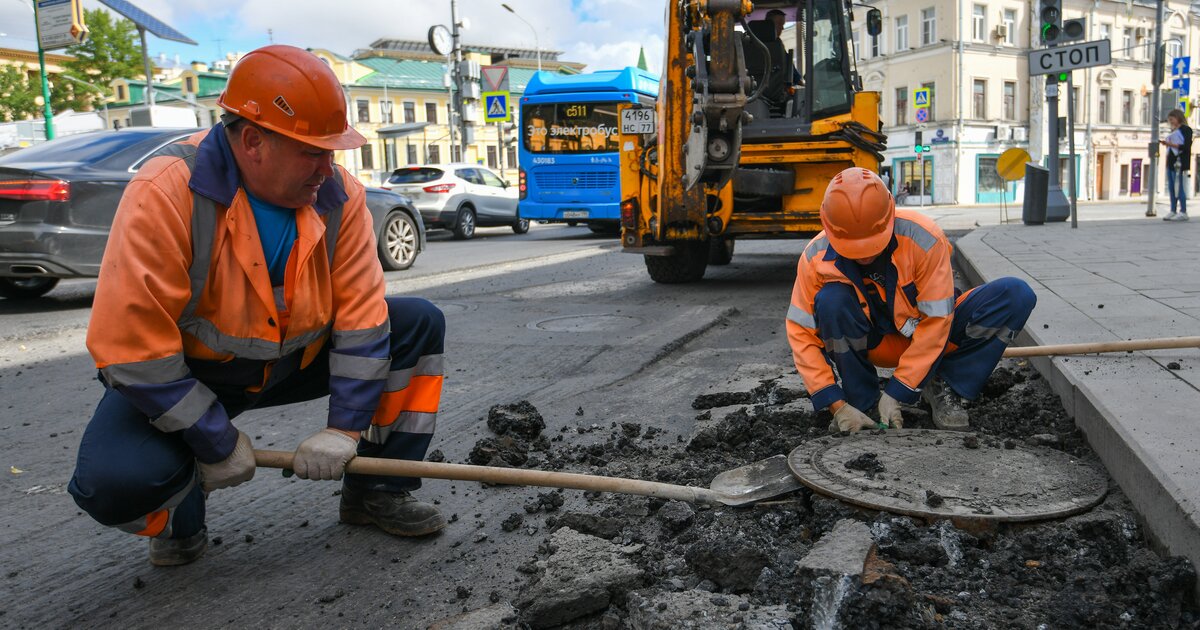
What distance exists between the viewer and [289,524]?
2863mm

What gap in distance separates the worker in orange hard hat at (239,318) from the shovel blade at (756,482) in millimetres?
904

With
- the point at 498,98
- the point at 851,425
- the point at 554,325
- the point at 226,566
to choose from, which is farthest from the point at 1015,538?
the point at 498,98

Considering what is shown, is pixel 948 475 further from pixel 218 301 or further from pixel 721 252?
pixel 721 252

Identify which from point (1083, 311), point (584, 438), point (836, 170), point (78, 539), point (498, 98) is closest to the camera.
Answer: point (78, 539)

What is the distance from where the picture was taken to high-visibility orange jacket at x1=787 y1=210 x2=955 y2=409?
10.9 feet

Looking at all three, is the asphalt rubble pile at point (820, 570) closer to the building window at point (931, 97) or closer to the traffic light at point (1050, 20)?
the traffic light at point (1050, 20)

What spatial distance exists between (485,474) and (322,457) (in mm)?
432

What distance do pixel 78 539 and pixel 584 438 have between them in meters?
1.79

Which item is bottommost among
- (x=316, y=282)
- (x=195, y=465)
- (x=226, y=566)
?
(x=226, y=566)

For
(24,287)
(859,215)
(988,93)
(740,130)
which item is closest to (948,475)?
(859,215)

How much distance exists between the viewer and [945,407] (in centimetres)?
356

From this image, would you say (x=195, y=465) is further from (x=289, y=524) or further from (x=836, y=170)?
(x=836, y=170)

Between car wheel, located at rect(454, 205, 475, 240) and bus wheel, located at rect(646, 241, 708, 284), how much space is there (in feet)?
32.0

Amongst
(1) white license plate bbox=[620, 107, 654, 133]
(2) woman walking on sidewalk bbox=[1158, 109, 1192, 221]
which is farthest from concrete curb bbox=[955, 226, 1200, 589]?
(2) woman walking on sidewalk bbox=[1158, 109, 1192, 221]
